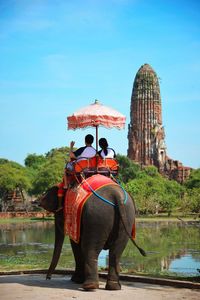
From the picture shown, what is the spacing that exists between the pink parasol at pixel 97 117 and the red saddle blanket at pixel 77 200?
1.19 meters

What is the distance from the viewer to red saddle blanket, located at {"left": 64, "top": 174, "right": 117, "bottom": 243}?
9.82 metres

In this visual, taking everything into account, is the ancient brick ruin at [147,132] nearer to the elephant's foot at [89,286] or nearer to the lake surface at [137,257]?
the lake surface at [137,257]

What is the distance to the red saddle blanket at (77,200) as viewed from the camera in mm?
9820

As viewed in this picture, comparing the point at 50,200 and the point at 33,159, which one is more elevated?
the point at 33,159

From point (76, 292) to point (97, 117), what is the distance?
3157 millimetres

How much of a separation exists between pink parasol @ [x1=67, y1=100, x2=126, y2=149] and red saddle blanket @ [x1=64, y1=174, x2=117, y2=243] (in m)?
1.19

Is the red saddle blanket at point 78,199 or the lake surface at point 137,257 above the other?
the red saddle blanket at point 78,199

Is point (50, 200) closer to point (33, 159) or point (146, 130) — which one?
point (146, 130)

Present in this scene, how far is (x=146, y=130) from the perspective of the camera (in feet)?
383

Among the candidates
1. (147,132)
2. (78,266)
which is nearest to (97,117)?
(78,266)

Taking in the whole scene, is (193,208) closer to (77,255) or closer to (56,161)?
(56,161)

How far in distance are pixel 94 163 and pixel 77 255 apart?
1697 mm

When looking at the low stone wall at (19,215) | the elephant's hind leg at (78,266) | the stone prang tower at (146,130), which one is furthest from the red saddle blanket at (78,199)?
the stone prang tower at (146,130)

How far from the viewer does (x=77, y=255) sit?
10.8 metres
